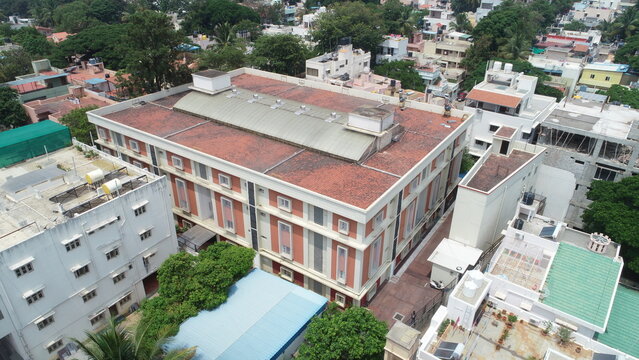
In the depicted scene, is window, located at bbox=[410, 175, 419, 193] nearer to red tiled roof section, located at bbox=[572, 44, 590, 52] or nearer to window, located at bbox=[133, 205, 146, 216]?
window, located at bbox=[133, 205, 146, 216]

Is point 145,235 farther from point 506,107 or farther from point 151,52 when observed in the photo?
point 506,107

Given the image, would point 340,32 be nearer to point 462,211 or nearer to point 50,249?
point 462,211

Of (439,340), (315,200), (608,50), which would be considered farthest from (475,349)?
(608,50)

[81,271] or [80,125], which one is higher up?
[80,125]

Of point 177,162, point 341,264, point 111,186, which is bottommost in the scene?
point 341,264

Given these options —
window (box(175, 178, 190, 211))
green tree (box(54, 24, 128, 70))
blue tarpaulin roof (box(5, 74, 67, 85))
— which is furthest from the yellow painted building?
blue tarpaulin roof (box(5, 74, 67, 85))

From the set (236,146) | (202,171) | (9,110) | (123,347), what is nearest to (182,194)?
(202,171)

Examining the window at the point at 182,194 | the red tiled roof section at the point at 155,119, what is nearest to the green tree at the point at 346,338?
the window at the point at 182,194

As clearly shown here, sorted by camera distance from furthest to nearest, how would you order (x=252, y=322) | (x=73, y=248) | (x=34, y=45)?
(x=34, y=45)
(x=252, y=322)
(x=73, y=248)
